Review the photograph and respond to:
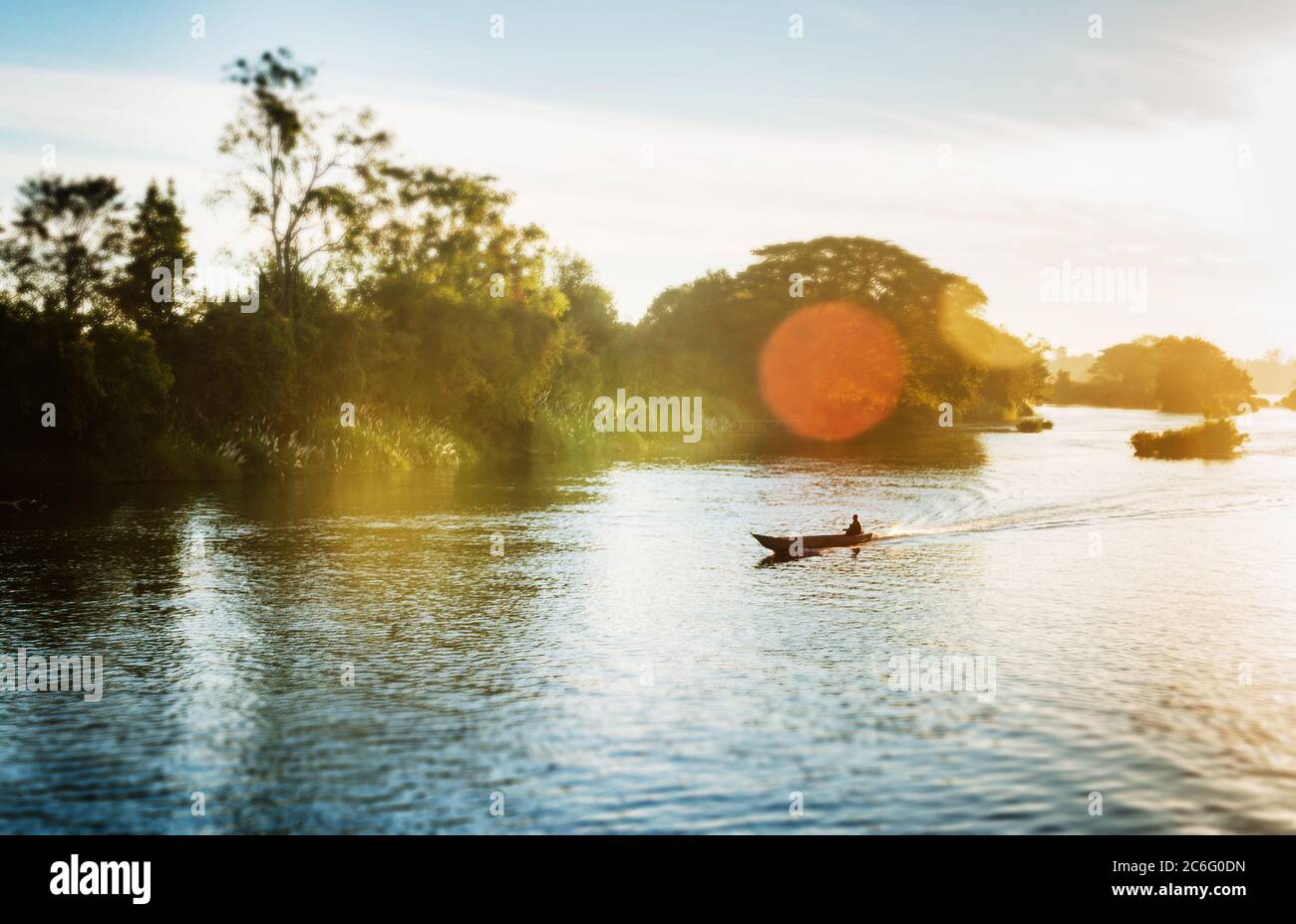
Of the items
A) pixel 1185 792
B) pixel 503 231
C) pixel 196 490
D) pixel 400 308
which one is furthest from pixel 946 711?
pixel 503 231

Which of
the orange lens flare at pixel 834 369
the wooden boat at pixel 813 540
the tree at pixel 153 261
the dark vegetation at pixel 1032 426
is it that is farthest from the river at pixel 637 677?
the dark vegetation at pixel 1032 426

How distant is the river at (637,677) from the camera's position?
36.3 ft

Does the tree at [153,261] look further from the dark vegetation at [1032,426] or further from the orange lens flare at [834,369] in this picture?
the dark vegetation at [1032,426]

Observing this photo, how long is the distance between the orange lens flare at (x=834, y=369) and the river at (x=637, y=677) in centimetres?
6842

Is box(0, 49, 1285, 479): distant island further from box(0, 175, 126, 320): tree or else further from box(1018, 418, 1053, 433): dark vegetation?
box(1018, 418, 1053, 433): dark vegetation

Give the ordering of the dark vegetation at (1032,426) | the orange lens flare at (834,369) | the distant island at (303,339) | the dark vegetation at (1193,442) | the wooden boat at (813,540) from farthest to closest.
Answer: the orange lens flare at (834,369) < the dark vegetation at (1032,426) < the dark vegetation at (1193,442) < the distant island at (303,339) < the wooden boat at (813,540)

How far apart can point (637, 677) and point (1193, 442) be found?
62.1 metres

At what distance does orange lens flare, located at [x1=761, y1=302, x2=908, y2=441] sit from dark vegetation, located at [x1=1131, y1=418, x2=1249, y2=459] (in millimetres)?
30657

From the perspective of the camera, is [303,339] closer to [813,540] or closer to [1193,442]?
[813,540]

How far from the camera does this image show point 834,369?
10294 cm

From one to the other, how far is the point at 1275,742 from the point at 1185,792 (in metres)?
2.48

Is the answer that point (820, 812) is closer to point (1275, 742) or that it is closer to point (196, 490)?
point (1275, 742)

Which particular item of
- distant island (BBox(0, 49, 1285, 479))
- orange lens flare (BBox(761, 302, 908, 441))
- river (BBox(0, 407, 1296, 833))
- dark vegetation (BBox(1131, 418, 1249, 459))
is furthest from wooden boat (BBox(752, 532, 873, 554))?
orange lens flare (BBox(761, 302, 908, 441))

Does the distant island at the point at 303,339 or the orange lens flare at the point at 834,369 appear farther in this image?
the orange lens flare at the point at 834,369
